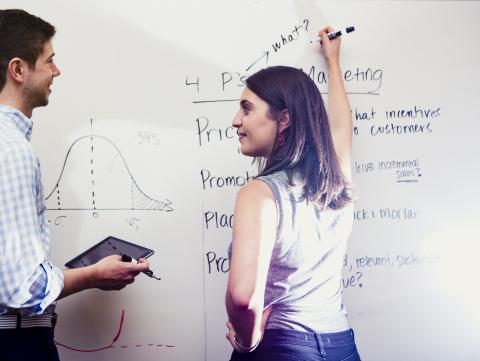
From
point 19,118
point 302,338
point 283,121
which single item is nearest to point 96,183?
point 19,118

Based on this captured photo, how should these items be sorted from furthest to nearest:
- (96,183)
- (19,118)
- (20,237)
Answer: (96,183) < (19,118) < (20,237)

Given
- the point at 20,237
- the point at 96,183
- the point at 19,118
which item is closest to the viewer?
the point at 20,237

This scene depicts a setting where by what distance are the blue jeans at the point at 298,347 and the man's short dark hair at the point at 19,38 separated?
0.82 meters

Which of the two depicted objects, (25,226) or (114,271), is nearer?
(25,226)

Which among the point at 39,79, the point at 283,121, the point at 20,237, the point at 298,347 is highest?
the point at 39,79

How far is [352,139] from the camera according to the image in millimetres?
1393

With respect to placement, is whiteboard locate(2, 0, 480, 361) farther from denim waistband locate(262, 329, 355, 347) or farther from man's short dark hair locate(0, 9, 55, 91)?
denim waistband locate(262, 329, 355, 347)

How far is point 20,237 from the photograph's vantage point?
0.88 metres

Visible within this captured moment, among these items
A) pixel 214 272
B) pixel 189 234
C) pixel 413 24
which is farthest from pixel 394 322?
pixel 413 24

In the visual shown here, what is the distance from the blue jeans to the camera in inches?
38.1

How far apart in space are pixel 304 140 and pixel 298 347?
456 mm

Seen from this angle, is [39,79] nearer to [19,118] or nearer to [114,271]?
[19,118]

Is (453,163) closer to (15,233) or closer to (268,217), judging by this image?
(268,217)

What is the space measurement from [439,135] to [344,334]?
73 cm
